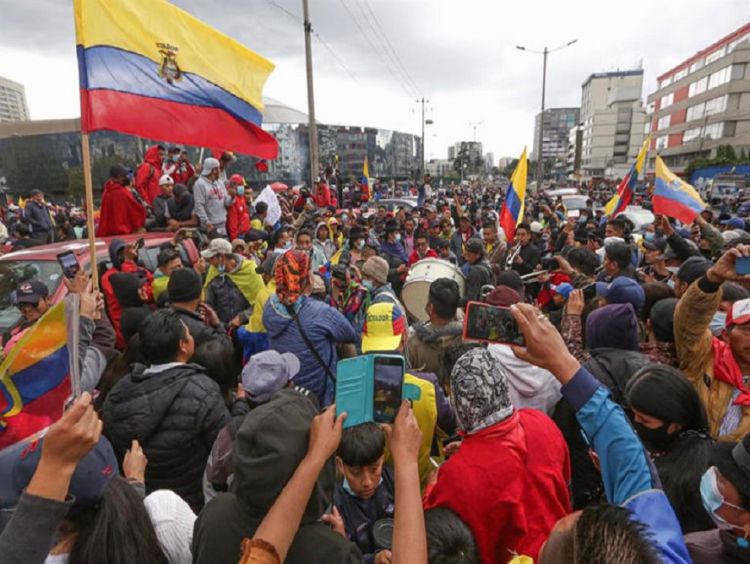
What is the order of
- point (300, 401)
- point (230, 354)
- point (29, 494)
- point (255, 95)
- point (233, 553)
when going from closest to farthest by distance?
point (29, 494) → point (233, 553) → point (300, 401) → point (230, 354) → point (255, 95)

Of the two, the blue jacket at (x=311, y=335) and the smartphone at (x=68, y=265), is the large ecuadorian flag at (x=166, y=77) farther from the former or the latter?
the blue jacket at (x=311, y=335)

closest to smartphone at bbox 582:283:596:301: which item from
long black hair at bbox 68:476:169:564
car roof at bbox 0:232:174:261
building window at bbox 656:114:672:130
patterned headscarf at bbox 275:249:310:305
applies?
patterned headscarf at bbox 275:249:310:305

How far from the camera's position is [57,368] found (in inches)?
63.4

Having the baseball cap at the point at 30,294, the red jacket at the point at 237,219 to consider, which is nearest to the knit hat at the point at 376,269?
the baseball cap at the point at 30,294

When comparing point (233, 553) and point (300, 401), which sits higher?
point (300, 401)

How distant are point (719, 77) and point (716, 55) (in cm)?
365

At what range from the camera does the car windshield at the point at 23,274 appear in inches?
175

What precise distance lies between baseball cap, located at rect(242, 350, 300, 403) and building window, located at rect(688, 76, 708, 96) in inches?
3097

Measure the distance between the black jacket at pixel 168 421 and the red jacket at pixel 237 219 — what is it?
236 inches

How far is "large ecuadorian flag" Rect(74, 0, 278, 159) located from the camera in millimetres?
3387

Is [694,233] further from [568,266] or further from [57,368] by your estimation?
[57,368]

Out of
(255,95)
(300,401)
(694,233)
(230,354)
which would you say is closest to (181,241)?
(255,95)

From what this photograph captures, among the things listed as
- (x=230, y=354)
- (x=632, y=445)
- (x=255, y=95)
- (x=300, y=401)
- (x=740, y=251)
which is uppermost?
(x=255, y=95)

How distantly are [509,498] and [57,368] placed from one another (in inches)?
68.4
